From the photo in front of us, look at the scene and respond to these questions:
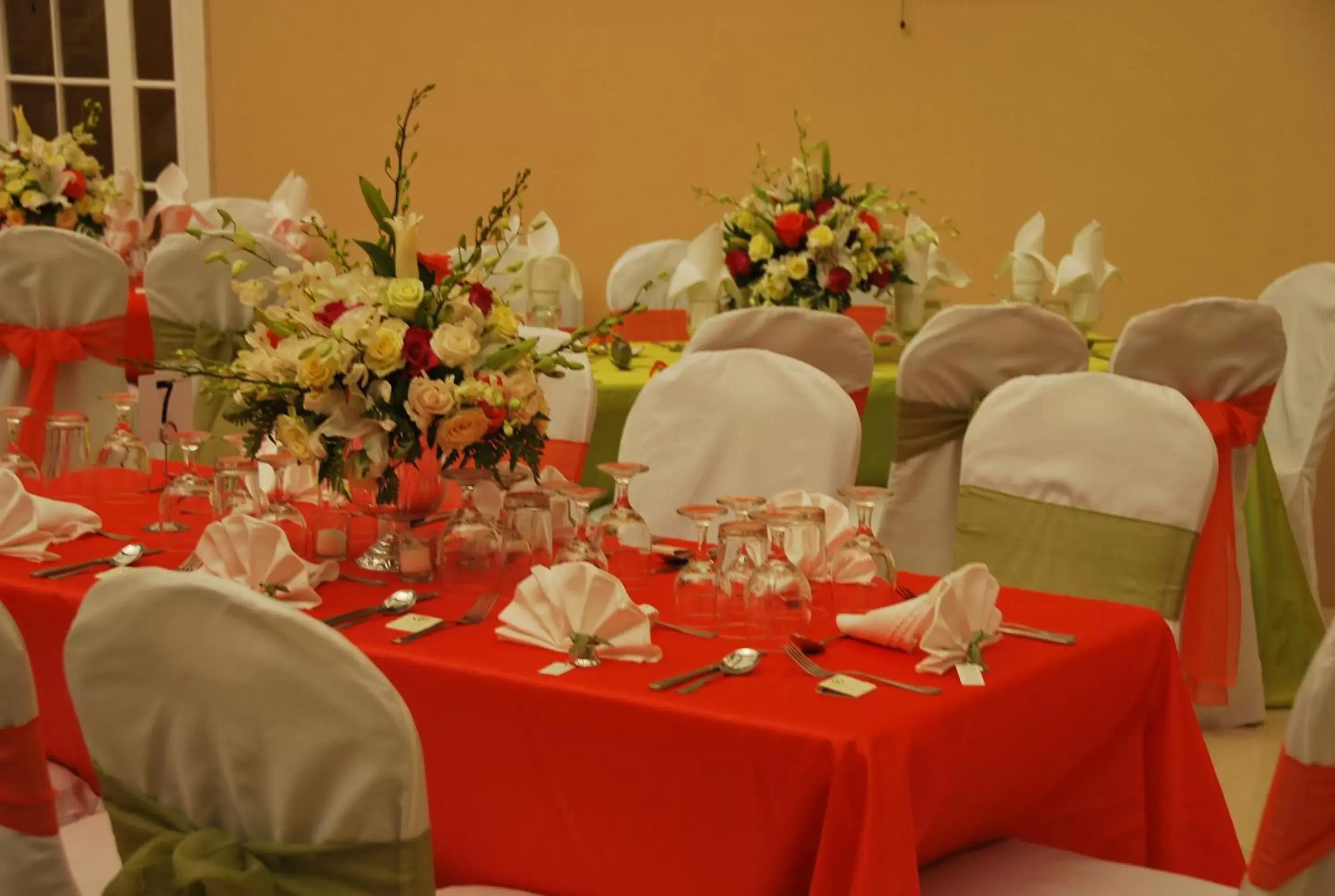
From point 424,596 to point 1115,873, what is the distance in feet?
3.43

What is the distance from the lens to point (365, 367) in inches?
89.7

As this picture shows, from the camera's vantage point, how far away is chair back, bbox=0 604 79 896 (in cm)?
162

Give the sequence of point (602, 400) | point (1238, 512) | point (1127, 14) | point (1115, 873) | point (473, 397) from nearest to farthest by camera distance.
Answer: point (1115, 873), point (473, 397), point (1238, 512), point (602, 400), point (1127, 14)

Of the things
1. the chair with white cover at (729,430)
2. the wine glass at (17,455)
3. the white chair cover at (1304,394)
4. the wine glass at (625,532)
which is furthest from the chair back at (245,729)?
the white chair cover at (1304,394)

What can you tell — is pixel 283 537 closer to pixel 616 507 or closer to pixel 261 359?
pixel 261 359

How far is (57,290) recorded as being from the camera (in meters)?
4.23

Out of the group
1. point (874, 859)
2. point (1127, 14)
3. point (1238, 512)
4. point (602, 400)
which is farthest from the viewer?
point (1127, 14)

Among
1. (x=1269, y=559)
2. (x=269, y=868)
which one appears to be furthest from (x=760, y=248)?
(x=269, y=868)

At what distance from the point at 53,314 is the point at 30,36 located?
→ 3993 millimetres

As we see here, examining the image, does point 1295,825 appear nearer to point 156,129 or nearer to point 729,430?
point 729,430

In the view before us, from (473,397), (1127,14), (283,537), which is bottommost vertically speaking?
(283,537)

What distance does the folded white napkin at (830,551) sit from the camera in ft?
7.74

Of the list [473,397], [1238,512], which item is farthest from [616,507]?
[1238,512]

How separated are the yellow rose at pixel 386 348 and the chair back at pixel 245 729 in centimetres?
76
